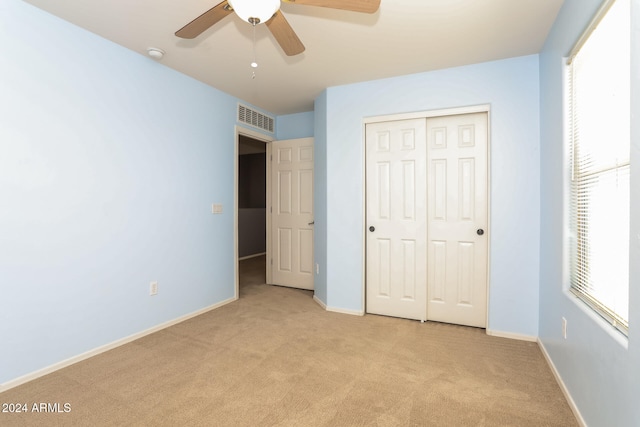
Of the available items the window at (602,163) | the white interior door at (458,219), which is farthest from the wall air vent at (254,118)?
the window at (602,163)

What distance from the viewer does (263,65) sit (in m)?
2.93

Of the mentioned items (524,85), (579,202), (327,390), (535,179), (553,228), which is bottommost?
(327,390)

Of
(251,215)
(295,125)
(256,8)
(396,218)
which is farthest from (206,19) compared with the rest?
(251,215)

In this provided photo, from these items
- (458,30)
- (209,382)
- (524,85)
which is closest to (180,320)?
(209,382)

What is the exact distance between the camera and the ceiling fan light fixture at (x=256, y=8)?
1472 millimetres

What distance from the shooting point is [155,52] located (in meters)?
2.65

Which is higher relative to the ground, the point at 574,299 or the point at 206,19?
the point at 206,19

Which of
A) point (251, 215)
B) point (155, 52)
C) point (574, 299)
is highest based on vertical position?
point (155, 52)

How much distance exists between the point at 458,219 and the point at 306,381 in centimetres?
203

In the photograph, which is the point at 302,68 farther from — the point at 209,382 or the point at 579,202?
the point at 209,382

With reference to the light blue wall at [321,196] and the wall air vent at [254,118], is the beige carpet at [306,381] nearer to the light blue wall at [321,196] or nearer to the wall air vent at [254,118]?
the light blue wall at [321,196]

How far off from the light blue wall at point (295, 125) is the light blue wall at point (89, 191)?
1.30m

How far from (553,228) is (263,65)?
2.74 meters

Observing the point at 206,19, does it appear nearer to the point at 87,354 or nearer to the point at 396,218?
the point at 396,218
